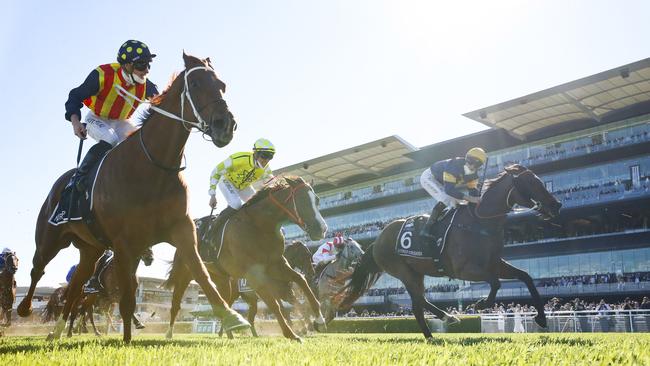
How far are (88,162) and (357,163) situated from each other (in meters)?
44.5

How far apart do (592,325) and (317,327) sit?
1407cm

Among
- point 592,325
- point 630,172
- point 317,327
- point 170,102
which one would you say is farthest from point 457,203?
point 630,172

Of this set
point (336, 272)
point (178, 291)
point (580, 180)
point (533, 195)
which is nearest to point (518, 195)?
point (533, 195)

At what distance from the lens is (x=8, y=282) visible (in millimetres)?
11273

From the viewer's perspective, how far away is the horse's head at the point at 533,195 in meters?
7.45

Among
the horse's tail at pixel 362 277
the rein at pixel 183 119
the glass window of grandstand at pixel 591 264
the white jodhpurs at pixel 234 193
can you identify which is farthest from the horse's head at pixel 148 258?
the glass window of grandstand at pixel 591 264

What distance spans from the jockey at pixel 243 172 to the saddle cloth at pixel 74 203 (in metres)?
2.48

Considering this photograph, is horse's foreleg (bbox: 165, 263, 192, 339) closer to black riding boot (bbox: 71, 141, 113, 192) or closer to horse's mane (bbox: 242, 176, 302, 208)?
horse's mane (bbox: 242, 176, 302, 208)

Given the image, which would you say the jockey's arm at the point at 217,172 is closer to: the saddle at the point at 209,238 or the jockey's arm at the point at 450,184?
the saddle at the point at 209,238

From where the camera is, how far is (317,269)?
15.8 m

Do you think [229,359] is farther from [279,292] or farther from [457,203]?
[457,203]

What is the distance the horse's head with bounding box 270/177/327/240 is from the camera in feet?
23.4

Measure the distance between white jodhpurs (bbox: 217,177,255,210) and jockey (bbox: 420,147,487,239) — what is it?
2820 mm

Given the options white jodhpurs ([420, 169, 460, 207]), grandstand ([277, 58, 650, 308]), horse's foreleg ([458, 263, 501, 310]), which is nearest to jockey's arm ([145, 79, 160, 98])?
white jodhpurs ([420, 169, 460, 207])
